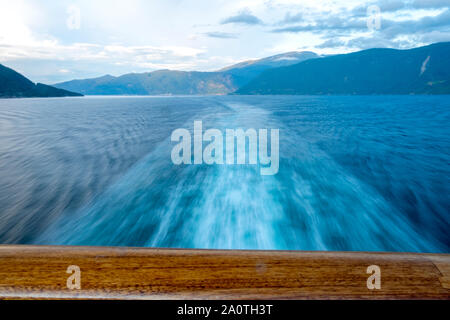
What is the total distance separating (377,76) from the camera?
147875 millimetres

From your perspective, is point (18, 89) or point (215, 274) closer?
point (215, 274)

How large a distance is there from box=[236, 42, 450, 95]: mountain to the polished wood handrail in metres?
148

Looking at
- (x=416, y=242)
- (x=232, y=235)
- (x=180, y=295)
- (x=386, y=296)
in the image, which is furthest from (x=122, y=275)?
(x=416, y=242)

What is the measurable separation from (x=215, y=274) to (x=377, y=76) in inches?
7056

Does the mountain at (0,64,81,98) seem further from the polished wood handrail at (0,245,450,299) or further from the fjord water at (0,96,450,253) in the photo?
the polished wood handrail at (0,245,450,299)

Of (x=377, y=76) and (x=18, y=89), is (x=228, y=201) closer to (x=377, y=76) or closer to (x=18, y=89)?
(x=18, y=89)

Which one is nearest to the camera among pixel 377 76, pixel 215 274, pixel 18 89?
pixel 215 274

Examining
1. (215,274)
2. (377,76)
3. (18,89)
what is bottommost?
(215,274)

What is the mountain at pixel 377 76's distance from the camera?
127000 mm

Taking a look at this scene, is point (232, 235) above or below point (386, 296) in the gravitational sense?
below

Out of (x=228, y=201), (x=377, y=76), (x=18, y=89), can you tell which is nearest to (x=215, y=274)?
(x=228, y=201)
